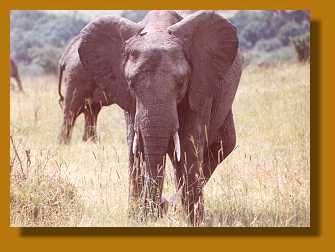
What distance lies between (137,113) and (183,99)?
1.17 feet

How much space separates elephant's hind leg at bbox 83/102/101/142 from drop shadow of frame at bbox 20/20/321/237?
2.47m

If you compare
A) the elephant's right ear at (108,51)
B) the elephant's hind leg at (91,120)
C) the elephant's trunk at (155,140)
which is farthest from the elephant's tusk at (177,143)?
the elephant's hind leg at (91,120)

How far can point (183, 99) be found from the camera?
5.34 meters

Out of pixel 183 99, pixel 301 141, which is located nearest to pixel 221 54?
pixel 183 99

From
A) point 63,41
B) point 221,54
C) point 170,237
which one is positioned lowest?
point 170,237

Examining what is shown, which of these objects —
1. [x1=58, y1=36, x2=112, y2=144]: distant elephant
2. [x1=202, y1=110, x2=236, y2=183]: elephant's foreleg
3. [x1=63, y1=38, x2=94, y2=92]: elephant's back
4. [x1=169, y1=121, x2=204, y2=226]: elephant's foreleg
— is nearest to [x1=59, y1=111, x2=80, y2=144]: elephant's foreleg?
[x1=58, y1=36, x2=112, y2=144]: distant elephant

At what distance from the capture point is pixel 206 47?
539 centimetres

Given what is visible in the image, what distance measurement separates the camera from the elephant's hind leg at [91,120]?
8062mm

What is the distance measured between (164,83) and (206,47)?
0.50m

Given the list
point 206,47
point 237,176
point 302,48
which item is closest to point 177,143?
point 206,47

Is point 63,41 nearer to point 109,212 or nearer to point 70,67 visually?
point 70,67

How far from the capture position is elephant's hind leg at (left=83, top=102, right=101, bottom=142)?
8.06m

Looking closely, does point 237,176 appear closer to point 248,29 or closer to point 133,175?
point 133,175

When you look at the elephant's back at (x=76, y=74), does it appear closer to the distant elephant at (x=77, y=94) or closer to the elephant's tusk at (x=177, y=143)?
the distant elephant at (x=77, y=94)
